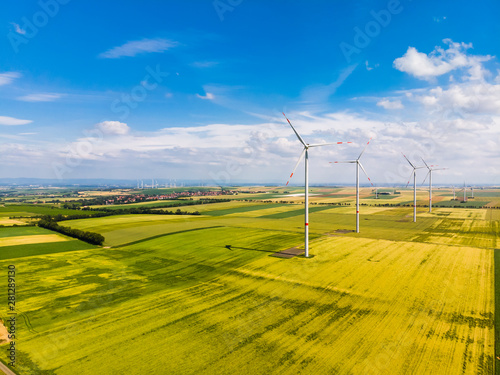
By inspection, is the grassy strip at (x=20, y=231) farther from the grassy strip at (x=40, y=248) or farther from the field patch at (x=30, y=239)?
the grassy strip at (x=40, y=248)

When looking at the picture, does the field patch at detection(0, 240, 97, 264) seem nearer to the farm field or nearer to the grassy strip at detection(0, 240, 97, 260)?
the grassy strip at detection(0, 240, 97, 260)

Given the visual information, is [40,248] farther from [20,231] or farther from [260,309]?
[260,309]

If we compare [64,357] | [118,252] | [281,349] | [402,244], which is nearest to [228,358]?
[281,349]

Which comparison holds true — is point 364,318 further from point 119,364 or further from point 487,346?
point 119,364

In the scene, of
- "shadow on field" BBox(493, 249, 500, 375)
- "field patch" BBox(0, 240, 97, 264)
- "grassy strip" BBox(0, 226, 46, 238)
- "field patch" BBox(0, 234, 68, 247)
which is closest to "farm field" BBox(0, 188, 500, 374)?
"shadow on field" BBox(493, 249, 500, 375)

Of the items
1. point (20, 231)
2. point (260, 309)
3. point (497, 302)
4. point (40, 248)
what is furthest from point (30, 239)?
point (497, 302)
